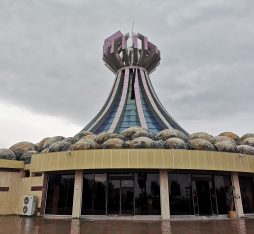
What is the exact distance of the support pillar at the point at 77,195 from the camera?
58.3 ft

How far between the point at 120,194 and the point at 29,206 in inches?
251

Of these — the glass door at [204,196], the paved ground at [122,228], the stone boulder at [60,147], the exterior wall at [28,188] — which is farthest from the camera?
the stone boulder at [60,147]

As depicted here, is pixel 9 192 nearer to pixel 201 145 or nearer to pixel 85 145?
pixel 85 145

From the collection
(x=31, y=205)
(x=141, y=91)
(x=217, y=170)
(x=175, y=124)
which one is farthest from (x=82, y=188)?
(x=141, y=91)

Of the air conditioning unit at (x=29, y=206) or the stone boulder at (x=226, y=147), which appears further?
the stone boulder at (x=226, y=147)

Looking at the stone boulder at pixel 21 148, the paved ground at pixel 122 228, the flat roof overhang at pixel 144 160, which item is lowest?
the paved ground at pixel 122 228

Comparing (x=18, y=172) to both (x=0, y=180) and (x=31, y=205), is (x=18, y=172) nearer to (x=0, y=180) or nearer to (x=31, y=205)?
(x=0, y=180)

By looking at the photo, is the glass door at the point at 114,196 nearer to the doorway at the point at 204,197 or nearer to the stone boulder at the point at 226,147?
the doorway at the point at 204,197

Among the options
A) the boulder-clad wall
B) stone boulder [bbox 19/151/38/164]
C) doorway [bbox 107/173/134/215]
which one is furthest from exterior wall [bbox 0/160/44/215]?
doorway [bbox 107/173/134/215]

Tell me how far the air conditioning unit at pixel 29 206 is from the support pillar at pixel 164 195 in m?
8.71

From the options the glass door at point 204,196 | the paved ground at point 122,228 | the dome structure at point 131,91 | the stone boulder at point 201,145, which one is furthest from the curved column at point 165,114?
the paved ground at point 122,228

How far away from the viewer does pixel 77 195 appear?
18.1m

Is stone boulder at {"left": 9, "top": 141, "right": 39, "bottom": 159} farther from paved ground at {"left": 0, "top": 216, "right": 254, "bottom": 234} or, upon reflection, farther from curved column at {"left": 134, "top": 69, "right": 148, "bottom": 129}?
curved column at {"left": 134, "top": 69, "right": 148, "bottom": 129}

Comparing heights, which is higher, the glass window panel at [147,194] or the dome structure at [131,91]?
the dome structure at [131,91]
